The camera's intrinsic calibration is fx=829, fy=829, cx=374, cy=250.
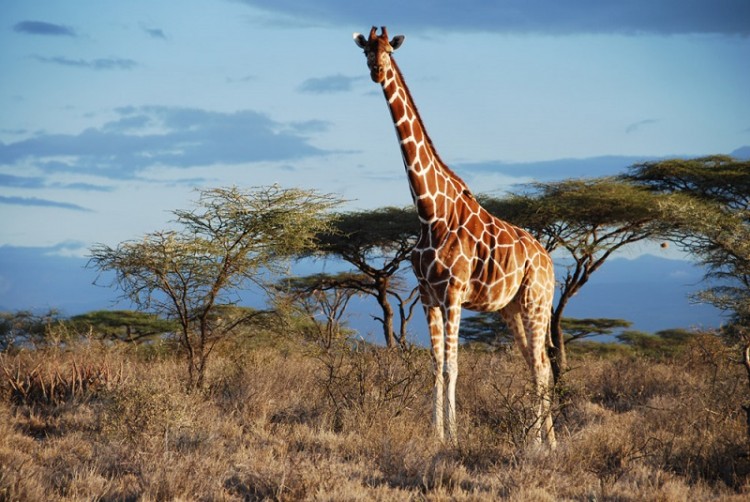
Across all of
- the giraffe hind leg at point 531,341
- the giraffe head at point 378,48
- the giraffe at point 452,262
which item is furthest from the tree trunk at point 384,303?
the giraffe head at point 378,48

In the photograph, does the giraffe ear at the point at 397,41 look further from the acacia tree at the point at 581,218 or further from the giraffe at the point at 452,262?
the acacia tree at the point at 581,218

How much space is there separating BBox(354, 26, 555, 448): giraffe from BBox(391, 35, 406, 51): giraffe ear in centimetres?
1

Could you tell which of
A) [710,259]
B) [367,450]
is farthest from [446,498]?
[710,259]

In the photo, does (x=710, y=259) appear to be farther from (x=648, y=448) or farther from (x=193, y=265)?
(x=193, y=265)

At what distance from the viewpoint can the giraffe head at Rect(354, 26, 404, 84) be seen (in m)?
8.80

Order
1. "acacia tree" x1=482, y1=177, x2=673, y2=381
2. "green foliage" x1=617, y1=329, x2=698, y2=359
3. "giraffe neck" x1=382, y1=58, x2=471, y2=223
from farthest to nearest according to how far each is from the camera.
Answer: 1. "green foliage" x1=617, y1=329, x2=698, y2=359
2. "acacia tree" x1=482, y1=177, x2=673, y2=381
3. "giraffe neck" x1=382, y1=58, x2=471, y2=223

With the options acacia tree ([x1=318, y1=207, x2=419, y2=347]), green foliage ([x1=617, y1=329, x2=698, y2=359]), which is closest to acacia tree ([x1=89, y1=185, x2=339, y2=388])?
acacia tree ([x1=318, y1=207, x2=419, y2=347])

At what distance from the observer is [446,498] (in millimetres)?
6500

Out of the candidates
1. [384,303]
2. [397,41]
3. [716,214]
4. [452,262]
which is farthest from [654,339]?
[397,41]

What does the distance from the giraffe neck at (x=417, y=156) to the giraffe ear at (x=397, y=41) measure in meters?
0.28

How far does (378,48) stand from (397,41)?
22 cm

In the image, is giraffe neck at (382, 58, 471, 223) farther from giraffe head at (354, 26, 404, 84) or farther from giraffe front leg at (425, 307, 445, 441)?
giraffe front leg at (425, 307, 445, 441)

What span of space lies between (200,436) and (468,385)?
4.76m

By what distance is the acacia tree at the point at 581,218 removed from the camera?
665 inches
